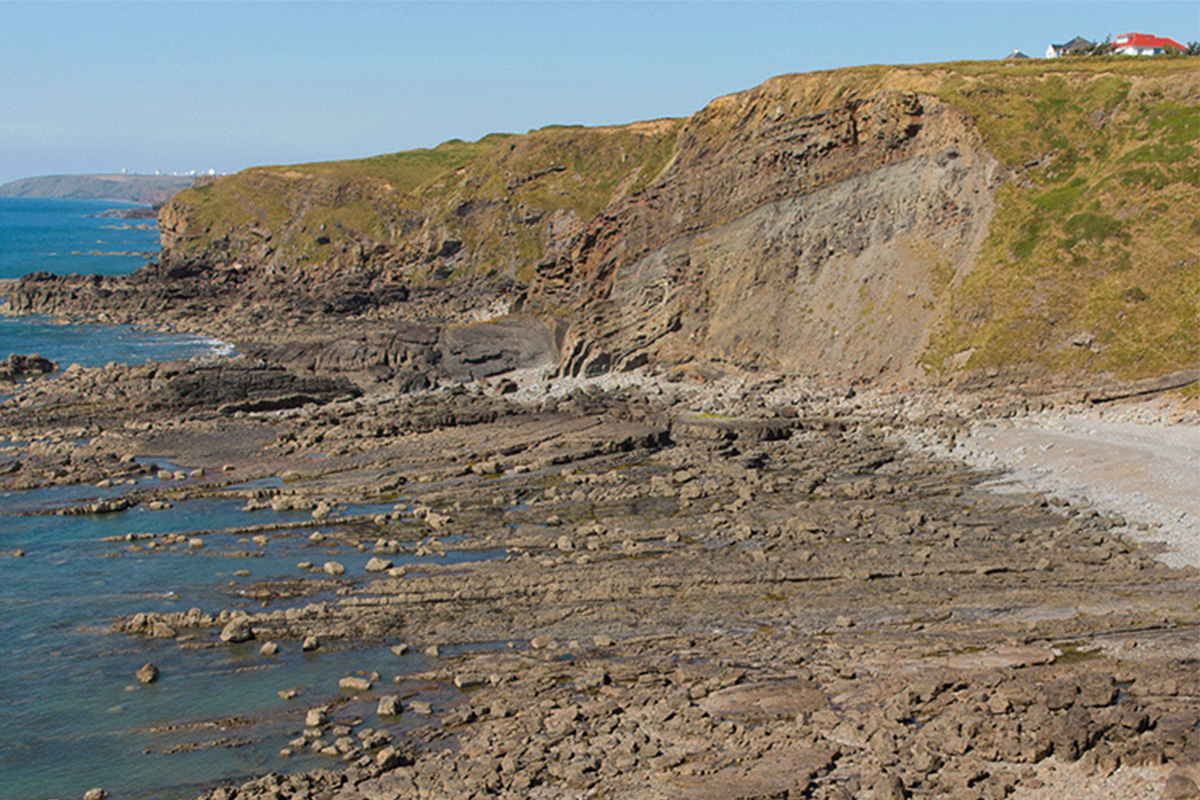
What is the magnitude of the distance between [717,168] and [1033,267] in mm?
19670

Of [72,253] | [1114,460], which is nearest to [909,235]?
[1114,460]

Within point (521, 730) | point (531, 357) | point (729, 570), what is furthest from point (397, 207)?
point (521, 730)

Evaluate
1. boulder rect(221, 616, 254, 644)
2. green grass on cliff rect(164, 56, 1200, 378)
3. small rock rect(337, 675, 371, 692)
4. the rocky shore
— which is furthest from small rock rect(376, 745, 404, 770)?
green grass on cliff rect(164, 56, 1200, 378)

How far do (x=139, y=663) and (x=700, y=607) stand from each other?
13.9 m

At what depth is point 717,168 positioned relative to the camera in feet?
191

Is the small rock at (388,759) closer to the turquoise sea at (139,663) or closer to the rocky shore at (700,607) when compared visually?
the rocky shore at (700,607)

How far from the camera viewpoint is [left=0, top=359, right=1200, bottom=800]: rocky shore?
17859 mm

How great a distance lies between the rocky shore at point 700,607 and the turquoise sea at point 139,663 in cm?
68

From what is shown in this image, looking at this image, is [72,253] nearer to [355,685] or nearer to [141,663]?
[141,663]

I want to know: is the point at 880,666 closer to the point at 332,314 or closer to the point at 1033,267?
the point at 1033,267

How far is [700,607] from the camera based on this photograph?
2566 centimetres

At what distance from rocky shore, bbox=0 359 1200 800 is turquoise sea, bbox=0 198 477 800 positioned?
684 mm

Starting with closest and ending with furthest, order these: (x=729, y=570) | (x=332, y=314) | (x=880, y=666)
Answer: (x=880, y=666)
(x=729, y=570)
(x=332, y=314)

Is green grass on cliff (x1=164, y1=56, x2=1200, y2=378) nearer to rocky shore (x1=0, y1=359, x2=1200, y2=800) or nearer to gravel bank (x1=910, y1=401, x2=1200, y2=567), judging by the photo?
gravel bank (x1=910, y1=401, x2=1200, y2=567)
